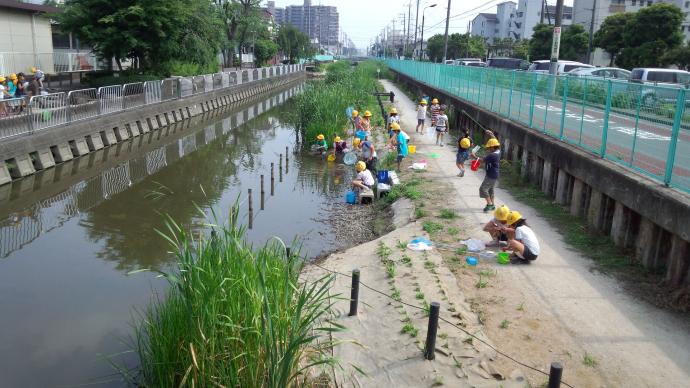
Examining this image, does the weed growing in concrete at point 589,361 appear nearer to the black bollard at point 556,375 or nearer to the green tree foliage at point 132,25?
the black bollard at point 556,375

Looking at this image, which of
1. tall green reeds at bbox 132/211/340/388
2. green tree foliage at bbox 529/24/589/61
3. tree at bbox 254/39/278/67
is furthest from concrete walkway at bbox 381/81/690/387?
tree at bbox 254/39/278/67

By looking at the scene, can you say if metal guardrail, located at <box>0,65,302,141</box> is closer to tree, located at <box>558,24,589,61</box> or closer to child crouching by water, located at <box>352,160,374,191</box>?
child crouching by water, located at <box>352,160,374,191</box>

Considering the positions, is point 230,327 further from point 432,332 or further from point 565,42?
point 565,42

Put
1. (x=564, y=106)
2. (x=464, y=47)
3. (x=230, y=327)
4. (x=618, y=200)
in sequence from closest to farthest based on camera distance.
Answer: (x=230, y=327)
(x=618, y=200)
(x=564, y=106)
(x=464, y=47)

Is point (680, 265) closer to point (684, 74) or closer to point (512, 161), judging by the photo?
point (512, 161)

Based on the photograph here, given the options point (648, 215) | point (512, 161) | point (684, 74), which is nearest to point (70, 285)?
point (648, 215)

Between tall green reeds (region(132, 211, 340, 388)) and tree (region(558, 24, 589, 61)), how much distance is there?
159ft

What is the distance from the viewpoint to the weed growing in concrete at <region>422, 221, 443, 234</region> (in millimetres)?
10078

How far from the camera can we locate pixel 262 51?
230ft

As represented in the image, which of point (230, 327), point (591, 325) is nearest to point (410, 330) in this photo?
point (591, 325)

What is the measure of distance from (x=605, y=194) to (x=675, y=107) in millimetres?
1853

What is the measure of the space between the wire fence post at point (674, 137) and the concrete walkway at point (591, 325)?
1611 millimetres

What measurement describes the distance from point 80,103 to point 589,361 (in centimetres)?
1739

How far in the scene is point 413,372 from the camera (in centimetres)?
570
